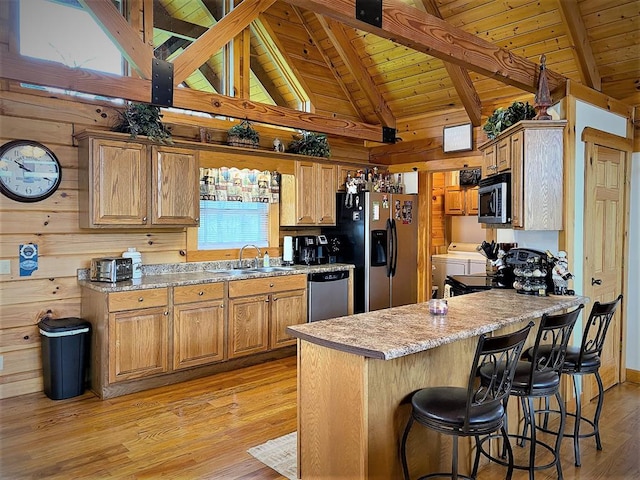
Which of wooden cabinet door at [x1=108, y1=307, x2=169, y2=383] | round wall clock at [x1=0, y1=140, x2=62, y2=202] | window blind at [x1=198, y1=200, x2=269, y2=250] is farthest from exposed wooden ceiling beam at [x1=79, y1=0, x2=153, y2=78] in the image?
wooden cabinet door at [x1=108, y1=307, x2=169, y2=383]

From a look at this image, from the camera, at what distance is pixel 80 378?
12.8ft

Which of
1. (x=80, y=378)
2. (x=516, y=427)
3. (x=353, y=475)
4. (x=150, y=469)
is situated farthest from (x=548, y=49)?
(x=80, y=378)

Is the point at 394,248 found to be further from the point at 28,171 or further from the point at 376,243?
the point at 28,171

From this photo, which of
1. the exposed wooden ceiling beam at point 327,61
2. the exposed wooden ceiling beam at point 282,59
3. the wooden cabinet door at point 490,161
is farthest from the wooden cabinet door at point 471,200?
the wooden cabinet door at point 490,161

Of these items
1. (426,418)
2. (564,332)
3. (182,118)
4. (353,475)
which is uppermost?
(182,118)

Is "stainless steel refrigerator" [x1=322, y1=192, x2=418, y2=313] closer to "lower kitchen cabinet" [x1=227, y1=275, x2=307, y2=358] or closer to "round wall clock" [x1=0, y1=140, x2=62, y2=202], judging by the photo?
"lower kitchen cabinet" [x1=227, y1=275, x2=307, y2=358]

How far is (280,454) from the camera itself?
2922 millimetres

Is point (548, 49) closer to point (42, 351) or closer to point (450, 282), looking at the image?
point (450, 282)

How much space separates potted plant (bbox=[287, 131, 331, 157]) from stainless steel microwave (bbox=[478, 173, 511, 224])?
2143mm

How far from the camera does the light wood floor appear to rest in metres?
2.74

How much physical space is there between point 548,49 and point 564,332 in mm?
3157

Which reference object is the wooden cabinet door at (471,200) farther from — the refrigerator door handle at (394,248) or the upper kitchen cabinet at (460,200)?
the refrigerator door handle at (394,248)

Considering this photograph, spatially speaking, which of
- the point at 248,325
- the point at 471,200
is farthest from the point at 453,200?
the point at 248,325

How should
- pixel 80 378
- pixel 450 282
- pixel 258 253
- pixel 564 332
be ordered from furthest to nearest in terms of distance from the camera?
pixel 258 253, pixel 450 282, pixel 80 378, pixel 564 332
